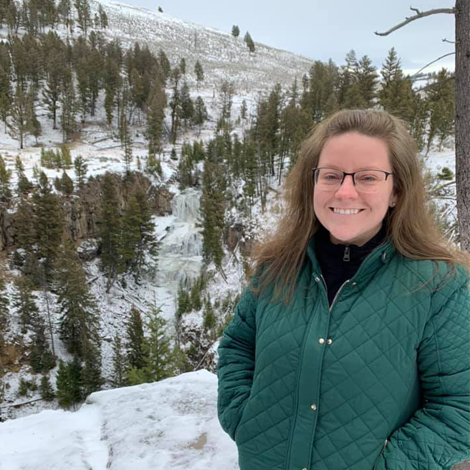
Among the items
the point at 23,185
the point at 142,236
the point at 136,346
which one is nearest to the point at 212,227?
the point at 142,236

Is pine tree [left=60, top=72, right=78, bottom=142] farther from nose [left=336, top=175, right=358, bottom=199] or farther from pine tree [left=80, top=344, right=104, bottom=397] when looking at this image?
nose [left=336, top=175, right=358, bottom=199]

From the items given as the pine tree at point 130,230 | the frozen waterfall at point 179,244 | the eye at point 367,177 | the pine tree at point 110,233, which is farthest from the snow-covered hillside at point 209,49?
the eye at point 367,177

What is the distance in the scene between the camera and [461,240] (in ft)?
8.37

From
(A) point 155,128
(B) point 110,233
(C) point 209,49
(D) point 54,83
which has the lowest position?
(B) point 110,233

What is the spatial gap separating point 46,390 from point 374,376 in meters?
21.5

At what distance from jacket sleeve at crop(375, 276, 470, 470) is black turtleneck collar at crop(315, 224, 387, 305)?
28 centimetres

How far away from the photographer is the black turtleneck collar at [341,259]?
1257 millimetres

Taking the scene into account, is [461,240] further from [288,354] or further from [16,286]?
[16,286]

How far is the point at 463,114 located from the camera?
2455 millimetres

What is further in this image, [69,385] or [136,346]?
[136,346]

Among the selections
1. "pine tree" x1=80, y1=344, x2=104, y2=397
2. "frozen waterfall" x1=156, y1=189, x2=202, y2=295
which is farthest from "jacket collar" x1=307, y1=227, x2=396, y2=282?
"frozen waterfall" x1=156, y1=189, x2=202, y2=295

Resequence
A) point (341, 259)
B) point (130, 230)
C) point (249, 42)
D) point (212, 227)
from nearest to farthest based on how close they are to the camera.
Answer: point (341, 259) < point (130, 230) < point (212, 227) < point (249, 42)

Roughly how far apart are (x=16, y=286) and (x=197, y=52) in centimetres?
7734

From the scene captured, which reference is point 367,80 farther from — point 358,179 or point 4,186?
point 358,179
